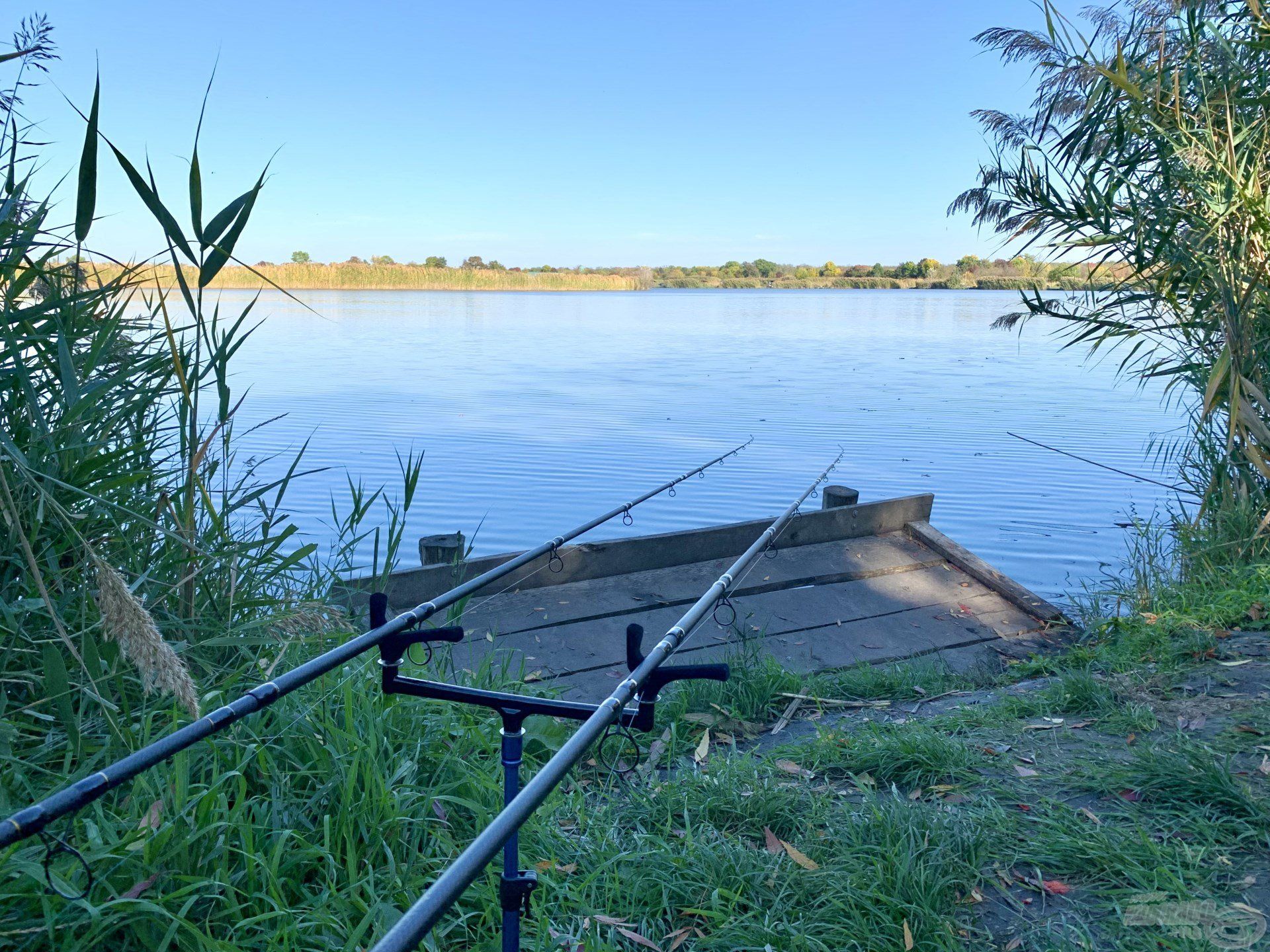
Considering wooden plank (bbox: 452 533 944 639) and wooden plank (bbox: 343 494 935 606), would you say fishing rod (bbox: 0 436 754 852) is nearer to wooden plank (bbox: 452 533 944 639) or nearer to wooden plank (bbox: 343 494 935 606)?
wooden plank (bbox: 343 494 935 606)

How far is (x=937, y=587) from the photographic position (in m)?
6.37

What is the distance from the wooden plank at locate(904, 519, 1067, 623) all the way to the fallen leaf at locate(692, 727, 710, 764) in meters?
3.01

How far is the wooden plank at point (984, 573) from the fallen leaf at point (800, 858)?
3866mm

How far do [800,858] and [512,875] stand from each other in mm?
1093

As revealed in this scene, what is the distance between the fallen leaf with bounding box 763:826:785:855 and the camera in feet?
8.63

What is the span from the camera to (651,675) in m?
1.79

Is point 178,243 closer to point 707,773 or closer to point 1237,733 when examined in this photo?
point 707,773

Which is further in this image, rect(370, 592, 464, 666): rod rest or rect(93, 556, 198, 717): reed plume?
rect(370, 592, 464, 666): rod rest

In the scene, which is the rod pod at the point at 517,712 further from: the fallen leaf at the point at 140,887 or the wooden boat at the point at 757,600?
the wooden boat at the point at 757,600

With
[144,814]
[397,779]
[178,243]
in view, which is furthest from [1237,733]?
[178,243]

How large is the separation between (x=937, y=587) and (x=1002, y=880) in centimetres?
407

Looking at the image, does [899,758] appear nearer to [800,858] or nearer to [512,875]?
[800,858]

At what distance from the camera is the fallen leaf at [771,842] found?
2.63 metres

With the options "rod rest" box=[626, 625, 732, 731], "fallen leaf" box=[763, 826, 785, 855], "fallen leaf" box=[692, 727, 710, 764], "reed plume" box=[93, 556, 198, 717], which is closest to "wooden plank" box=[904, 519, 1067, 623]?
"fallen leaf" box=[692, 727, 710, 764]
